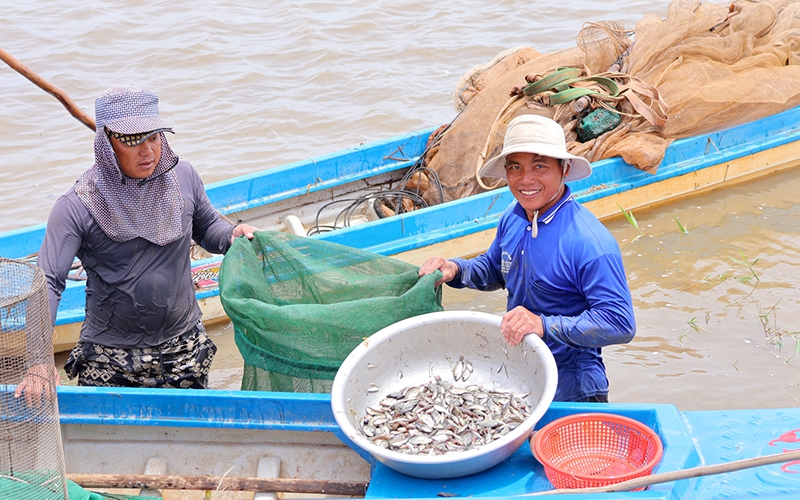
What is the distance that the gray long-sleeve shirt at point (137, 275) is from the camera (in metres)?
3.39

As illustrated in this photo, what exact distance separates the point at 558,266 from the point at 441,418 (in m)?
0.73

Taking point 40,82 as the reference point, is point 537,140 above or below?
above

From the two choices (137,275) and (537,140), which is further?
(137,275)

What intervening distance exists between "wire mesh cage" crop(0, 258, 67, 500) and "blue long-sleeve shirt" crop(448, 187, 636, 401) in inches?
67.4

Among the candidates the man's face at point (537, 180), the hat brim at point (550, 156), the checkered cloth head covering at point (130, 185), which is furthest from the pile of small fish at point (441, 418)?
the checkered cloth head covering at point (130, 185)

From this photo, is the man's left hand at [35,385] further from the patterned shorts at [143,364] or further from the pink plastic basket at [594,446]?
the pink plastic basket at [594,446]

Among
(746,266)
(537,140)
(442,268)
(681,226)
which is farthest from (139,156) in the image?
(746,266)

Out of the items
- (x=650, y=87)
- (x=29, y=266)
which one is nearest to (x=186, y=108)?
(x=650, y=87)

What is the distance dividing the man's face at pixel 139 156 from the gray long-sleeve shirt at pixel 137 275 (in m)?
0.25

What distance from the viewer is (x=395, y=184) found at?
7375 millimetres

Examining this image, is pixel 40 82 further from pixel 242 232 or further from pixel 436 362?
pixel 436 362

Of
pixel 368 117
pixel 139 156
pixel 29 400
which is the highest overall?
pixel 139 156

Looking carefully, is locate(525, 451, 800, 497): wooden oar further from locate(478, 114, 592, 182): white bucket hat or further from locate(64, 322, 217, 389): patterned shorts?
locate(64, 322, 217, 389): patterned shorts

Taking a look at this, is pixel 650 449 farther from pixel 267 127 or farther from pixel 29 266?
pixel 267 127
